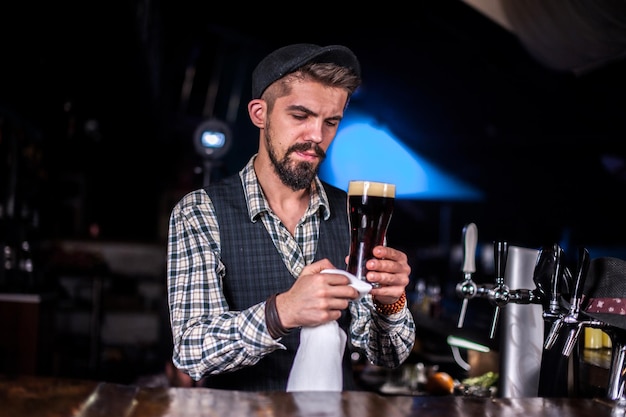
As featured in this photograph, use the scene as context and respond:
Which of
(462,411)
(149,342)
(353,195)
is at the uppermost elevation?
(353,195)

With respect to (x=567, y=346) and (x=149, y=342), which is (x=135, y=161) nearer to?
(x=149, y=342)

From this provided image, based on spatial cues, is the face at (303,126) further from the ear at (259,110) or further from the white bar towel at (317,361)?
the white bar towel at (317,361)

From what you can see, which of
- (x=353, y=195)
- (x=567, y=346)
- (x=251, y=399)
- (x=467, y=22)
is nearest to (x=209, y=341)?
(x=251, y=399)

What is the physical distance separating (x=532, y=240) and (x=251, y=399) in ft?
27.3

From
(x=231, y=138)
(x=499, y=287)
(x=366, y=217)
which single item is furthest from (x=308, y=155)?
(x=231, y=138)

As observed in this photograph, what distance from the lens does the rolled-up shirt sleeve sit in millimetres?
1570

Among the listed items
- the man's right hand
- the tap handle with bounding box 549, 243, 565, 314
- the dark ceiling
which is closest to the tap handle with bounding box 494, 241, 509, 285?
the tap handle with bounding box 549, 243, 565, 314

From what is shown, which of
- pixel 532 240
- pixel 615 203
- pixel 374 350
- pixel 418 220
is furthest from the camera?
pixel 418 220

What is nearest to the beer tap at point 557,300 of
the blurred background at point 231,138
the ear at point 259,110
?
the ear at point 259,110

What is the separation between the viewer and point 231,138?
4117 mm

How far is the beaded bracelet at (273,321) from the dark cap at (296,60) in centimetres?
63

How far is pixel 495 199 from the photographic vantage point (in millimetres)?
9523

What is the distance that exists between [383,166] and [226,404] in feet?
25.6

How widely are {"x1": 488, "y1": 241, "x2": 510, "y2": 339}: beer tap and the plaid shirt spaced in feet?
0.86
